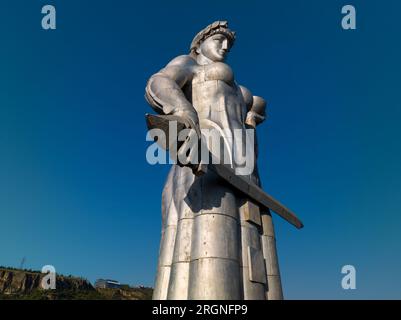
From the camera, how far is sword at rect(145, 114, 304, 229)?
5844 mm

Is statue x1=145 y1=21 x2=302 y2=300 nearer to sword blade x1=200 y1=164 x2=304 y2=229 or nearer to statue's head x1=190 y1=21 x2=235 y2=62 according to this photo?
sword blade x1=200 y1=164 x2=304 y2=229

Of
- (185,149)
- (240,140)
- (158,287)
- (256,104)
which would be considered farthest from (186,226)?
(256,104)

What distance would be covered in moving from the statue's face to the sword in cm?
388

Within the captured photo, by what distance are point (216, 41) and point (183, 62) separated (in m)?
1.50

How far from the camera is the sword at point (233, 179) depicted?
5844mm

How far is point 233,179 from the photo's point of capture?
6.88 metres

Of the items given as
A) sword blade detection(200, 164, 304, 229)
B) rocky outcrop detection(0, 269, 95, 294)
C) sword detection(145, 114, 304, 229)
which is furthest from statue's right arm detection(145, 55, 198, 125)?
rocky outcrop detection(0, 269, 95, 294)

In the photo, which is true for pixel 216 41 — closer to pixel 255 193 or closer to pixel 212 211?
pixel 255 193

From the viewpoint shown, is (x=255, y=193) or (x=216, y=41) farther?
(x=216, y=41)

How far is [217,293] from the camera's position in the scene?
5.71 metres

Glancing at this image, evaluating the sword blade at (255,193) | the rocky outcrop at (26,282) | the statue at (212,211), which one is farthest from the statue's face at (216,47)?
the rocky outcrop at (26,282)

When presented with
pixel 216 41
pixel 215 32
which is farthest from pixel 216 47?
pixel 215 32
